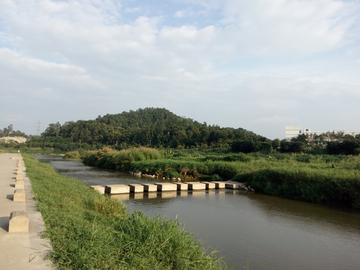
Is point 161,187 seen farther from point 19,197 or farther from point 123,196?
point 19,197

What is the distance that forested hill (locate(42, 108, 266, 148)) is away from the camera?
48022 mm

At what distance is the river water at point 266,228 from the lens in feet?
20.8

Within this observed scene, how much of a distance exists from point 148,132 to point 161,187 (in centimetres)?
4732

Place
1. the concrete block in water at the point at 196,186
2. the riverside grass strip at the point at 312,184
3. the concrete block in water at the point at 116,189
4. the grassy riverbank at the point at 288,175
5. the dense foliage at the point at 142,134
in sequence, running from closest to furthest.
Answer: the riverside grass strip at the point at 312,184 → the grassy riverbank at the point at 288,175 → the concrete block in water at the point at 116,189 → the concrete block in water at the point at 196,186 → the dense foliage at the point at 142,134

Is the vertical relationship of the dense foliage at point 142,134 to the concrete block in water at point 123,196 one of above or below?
above

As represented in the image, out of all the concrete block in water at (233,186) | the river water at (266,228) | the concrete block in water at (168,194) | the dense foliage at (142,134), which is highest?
the dense foliage at (142,134)

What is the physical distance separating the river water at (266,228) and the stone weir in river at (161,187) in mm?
669

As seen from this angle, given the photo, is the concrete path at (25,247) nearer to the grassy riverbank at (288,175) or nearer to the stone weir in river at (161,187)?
the stone weir in river at (161,187)

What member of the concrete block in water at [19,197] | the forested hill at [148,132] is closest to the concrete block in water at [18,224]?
the concrete block in water at [19,197]

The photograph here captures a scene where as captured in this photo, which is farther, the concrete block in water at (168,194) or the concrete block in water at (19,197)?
the concrete block in water at (168,194)

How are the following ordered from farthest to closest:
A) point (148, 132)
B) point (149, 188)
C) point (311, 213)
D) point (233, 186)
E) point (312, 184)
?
point (148, 132) → point (233, 186) → point (149, 188) → point (312, 184) → point (311, 213)

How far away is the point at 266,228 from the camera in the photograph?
8508mm

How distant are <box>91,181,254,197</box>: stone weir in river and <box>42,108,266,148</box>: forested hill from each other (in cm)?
2139

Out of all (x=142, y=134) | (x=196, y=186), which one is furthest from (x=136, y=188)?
(x=142, y=134)
